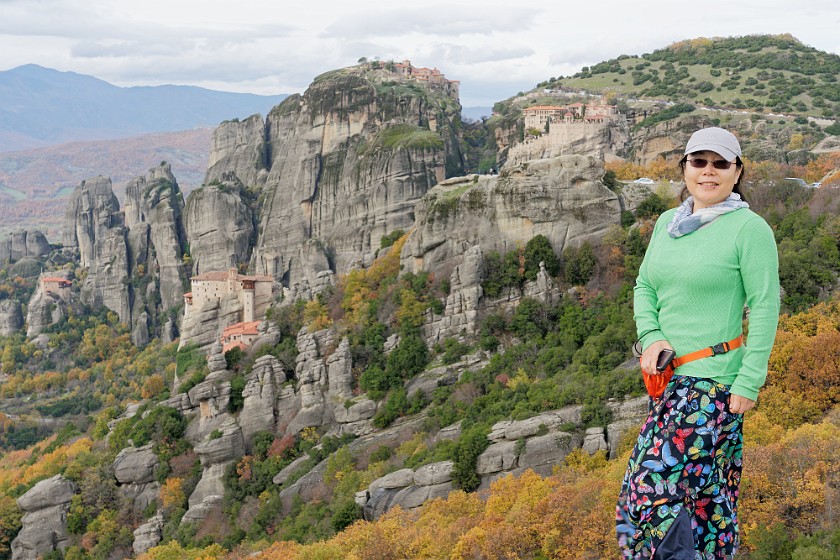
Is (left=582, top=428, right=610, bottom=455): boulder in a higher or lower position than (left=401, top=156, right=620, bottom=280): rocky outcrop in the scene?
lower

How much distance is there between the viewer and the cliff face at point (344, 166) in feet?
228

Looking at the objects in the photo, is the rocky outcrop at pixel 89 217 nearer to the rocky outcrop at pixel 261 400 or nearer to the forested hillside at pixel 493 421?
the forested hillside at pixel 493 421

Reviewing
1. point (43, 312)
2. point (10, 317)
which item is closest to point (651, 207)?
point (43, 312)

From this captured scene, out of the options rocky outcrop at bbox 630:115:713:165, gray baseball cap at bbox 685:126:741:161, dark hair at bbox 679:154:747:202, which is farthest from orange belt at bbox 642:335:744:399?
rocky outcrop at bbox 630:115:713:165

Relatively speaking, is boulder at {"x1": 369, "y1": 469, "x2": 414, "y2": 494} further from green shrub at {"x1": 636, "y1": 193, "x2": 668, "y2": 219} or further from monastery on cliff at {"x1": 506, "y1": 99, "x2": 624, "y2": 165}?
monastery on cliff at {"x1": 506, "y1": 99, "x2": 624, "y2": 165}

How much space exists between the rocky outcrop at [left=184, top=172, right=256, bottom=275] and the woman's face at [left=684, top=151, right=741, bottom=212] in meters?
76.5

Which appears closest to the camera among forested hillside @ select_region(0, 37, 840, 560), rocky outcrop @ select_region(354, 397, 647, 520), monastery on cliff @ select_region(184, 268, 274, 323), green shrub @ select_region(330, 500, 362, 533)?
forested hillside @ select_region(0, 37, 840, 560)

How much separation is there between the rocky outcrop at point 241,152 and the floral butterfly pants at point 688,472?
8258 cm

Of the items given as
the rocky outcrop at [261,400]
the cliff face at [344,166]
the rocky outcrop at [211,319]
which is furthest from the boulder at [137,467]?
the cliff face at [344,166]

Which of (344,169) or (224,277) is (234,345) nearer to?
(224,277)

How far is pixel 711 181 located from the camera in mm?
5332

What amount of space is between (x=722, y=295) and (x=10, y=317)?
9006cm

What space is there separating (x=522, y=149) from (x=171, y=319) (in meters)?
37.3

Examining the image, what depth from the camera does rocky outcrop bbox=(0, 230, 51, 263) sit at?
102000 mm
